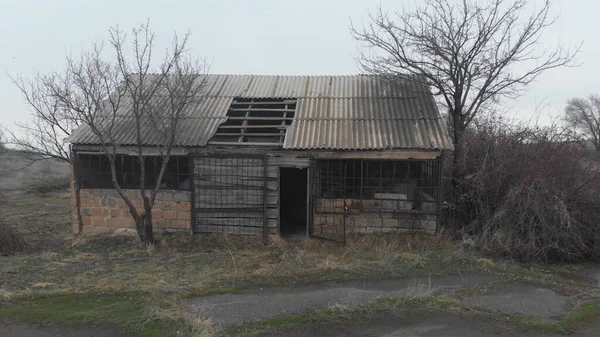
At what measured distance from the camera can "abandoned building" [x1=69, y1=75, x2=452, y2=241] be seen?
969 centimetres

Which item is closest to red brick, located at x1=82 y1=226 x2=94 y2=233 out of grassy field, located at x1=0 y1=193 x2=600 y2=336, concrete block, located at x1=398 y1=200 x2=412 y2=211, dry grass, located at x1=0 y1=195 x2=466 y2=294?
dry grass, located at x1=0 y1=195 x2=466 y2=294

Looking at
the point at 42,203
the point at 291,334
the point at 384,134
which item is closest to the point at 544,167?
the point at 384,134

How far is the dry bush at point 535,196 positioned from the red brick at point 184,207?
6.70 metres

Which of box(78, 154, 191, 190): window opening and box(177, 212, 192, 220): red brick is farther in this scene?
box(78, 154, 191, 190): window opening

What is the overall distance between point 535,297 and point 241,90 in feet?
29.9

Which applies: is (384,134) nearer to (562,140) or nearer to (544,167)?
(544,167)

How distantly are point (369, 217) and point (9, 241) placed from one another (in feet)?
27.9

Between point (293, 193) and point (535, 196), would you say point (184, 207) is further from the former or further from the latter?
point (535, 196)

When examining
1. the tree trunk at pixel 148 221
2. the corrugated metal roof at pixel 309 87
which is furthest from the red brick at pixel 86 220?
the corrugated metal roof at pixel 309 87

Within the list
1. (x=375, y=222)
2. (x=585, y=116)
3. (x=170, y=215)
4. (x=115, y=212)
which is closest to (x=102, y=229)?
(x=115, y=212)

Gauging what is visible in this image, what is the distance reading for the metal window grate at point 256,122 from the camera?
403 inches

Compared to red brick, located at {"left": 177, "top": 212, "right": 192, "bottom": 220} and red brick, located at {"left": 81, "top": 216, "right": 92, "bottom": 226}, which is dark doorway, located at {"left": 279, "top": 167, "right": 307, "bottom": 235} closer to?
red brick, located at {"left": 177, "top": 212, "right": 192, "bottom": 220}

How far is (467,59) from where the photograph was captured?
35.1 feet

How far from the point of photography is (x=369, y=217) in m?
9.90
